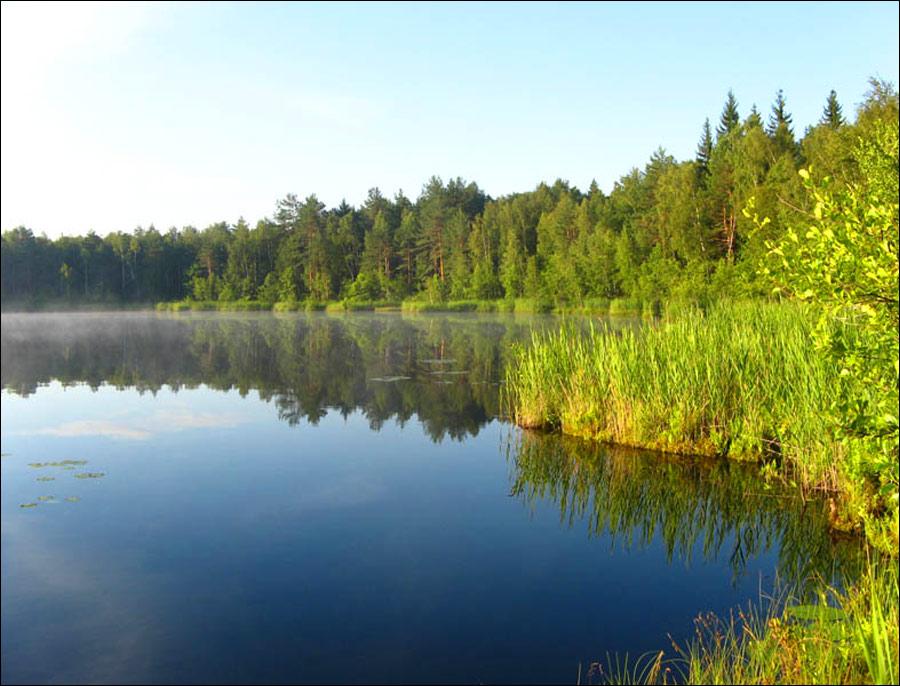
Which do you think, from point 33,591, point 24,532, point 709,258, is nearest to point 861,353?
point 33,591

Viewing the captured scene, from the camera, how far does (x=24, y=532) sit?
794cm

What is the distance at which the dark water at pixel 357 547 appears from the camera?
215 inches

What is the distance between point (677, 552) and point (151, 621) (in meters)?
5.46

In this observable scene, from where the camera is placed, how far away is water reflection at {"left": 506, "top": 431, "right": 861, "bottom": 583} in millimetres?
7430

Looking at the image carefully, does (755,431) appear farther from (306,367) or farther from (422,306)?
(422,306)

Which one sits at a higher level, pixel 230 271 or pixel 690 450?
pixel 230 271

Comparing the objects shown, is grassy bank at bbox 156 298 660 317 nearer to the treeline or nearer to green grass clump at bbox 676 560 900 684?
the treeline

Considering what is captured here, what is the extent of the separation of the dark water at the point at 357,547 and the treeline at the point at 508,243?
2383 cm

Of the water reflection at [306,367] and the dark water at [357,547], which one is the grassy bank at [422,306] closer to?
the water reflection at [306,367]

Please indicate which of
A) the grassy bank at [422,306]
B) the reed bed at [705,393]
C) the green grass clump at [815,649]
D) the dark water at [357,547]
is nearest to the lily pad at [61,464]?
the dark water at [357,547]

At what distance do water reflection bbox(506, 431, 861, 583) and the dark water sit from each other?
4 centimetres

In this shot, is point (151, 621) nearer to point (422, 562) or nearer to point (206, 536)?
point (206, 536)

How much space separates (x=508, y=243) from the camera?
80250 millimetres

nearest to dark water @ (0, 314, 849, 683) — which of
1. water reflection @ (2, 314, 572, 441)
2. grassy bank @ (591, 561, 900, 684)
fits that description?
grassy bank @ (591, 561, 900, 684)
